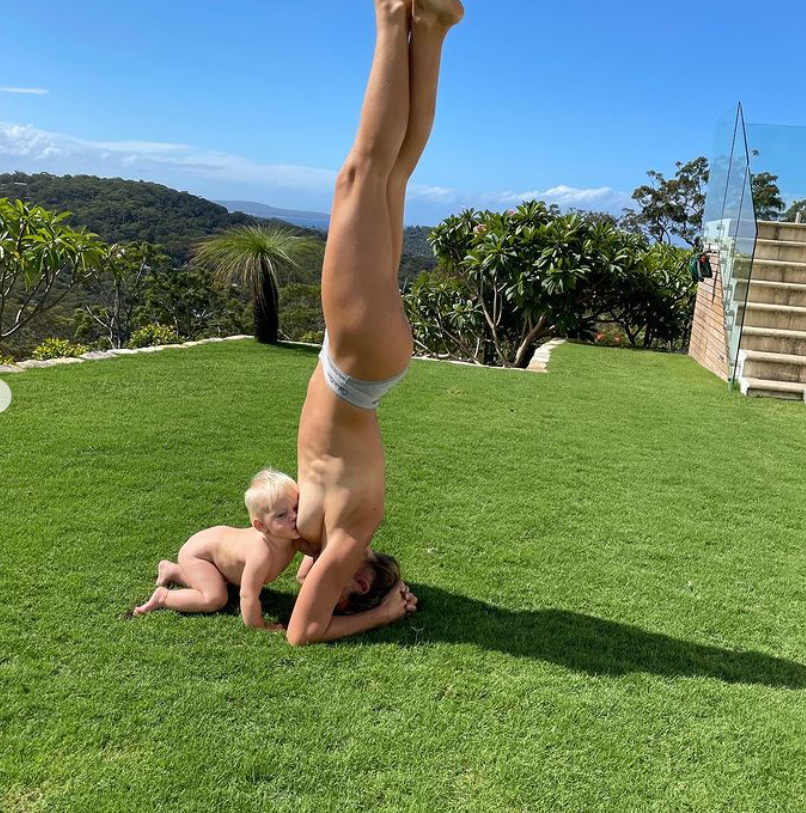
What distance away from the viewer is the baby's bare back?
255cm

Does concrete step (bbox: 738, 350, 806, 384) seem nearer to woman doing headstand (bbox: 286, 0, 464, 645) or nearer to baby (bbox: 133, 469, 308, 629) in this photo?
woman doing headstand (bbox: 286, 0, 464, 645)

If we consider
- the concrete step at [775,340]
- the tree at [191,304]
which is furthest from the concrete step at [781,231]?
the tree at [191,304]

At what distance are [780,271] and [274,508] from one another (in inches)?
312

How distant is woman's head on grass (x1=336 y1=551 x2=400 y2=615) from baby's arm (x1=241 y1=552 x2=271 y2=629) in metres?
0.32

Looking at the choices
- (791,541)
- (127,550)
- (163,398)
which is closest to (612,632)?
(791,541)

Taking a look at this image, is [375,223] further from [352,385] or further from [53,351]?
[53,351]

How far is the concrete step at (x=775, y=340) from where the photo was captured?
7.48m

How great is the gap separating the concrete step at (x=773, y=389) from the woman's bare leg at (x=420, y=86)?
19.9 feet

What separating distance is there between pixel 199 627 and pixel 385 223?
5.27ft

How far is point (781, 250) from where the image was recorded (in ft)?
28.1

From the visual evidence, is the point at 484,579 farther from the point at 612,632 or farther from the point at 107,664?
the point at 107,664

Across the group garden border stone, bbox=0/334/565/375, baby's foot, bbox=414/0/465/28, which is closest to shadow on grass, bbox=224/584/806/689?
baby's foot, bbox=414/0/465/28

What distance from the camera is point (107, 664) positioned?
225cm

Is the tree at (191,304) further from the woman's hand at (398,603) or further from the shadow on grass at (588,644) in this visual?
the shadow on grass at (588,644)
